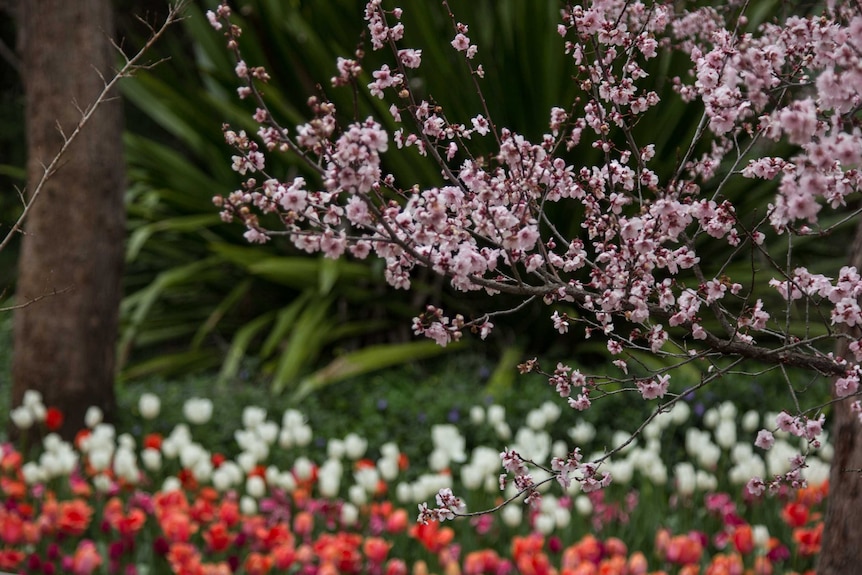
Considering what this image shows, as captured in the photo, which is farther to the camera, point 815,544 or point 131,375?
point 131,375

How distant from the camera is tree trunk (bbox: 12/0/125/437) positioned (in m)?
4.18

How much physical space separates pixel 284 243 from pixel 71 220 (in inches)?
73.5

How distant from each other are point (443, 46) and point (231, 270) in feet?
6.02

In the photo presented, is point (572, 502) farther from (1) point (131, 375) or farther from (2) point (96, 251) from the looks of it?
(1) point (131, 375)

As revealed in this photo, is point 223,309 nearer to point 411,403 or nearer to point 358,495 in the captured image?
point 411,403

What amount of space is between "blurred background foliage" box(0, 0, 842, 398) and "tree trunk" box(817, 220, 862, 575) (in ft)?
6.92

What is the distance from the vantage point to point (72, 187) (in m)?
4.22

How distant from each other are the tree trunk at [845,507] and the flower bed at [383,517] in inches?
15.1

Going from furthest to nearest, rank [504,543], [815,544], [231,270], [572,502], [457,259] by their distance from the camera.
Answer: [231,270] < [572,502] < [504,543] < [815,544] < [457,259]

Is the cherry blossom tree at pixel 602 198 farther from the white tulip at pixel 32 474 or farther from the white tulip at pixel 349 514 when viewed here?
the white tulip at pixel 32 474

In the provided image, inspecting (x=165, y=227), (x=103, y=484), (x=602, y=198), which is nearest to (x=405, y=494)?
(x=103, y=484)

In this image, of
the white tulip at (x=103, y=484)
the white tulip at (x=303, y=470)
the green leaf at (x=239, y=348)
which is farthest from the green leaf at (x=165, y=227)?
the white tulip at (x=303, y=470)

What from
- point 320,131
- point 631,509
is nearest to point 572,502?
point 631,509

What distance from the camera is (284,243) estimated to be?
19.7 feet
